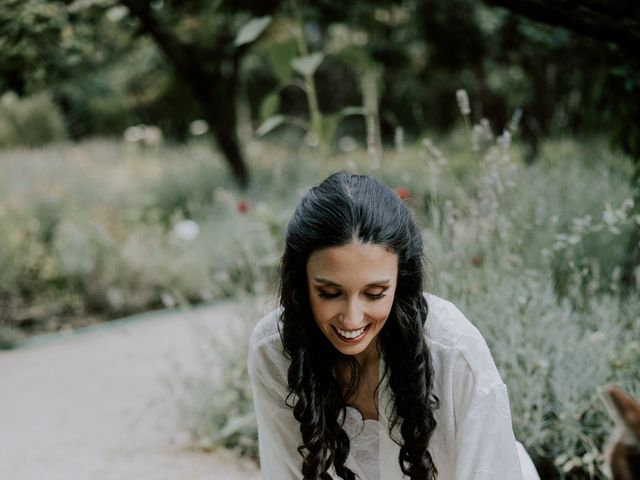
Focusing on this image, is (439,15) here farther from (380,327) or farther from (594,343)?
(380,327)

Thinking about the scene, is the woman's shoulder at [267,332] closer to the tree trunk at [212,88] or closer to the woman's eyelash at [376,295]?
the woman's eyelash at [376,295]

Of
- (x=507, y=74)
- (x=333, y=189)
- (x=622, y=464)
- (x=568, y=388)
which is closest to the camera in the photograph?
(x=622, y=464)

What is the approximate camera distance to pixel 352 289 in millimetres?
1813

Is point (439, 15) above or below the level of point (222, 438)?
above

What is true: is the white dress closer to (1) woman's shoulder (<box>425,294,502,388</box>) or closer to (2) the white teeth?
(1) woman's shoulder (<box>425,294,502,388</box>)

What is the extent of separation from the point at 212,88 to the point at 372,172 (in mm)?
4772

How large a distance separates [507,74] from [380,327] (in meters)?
8.37

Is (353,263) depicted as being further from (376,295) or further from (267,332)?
(267,332)

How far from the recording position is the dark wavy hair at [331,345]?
6.00ft

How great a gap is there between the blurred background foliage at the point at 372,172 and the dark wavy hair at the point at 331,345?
2.53 ft

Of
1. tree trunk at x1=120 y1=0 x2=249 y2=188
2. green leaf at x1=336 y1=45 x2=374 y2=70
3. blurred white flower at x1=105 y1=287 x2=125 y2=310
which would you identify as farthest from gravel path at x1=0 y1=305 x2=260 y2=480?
tree trunk at x1=120 y1=0 x2=249 y2=188

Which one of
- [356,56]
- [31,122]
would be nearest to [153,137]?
[31,122]

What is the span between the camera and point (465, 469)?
1.88 metres

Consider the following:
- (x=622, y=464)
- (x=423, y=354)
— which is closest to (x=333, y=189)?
(x=423, y=354)
